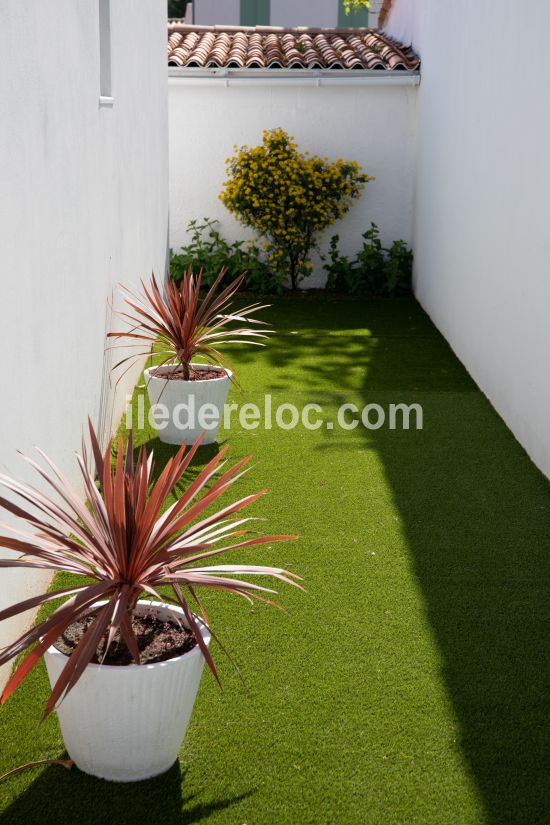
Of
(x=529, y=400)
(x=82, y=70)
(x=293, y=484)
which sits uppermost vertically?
(x=82, y=70)

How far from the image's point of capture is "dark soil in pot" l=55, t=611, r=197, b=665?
262 cm

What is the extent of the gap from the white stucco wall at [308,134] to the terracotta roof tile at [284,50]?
278 mm

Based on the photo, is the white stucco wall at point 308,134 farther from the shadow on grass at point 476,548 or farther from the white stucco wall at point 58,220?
the white stucco wall at point 58,220

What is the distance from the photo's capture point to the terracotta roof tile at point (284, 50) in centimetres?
1110

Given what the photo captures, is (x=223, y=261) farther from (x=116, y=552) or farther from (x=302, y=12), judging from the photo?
(x=302, y=12)

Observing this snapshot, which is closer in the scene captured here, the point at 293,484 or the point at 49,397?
the point at 49,397

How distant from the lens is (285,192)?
34.5 ft

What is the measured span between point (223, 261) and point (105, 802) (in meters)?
8.94

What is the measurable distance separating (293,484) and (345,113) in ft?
24.1

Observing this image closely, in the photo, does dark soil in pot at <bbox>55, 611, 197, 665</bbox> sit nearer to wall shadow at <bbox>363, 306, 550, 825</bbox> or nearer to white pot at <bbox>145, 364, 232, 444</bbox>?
wall shadow at <bbox>363, 306, 550, 825</bbox>

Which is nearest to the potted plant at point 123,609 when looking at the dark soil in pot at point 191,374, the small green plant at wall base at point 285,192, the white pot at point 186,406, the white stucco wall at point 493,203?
the white pot at point 186,406

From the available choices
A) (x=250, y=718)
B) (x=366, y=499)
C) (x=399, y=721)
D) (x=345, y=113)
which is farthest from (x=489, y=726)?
(x=345, y=113)

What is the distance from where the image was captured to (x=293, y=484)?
5172 millimetres

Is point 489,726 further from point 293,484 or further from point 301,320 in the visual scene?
point 301,320
